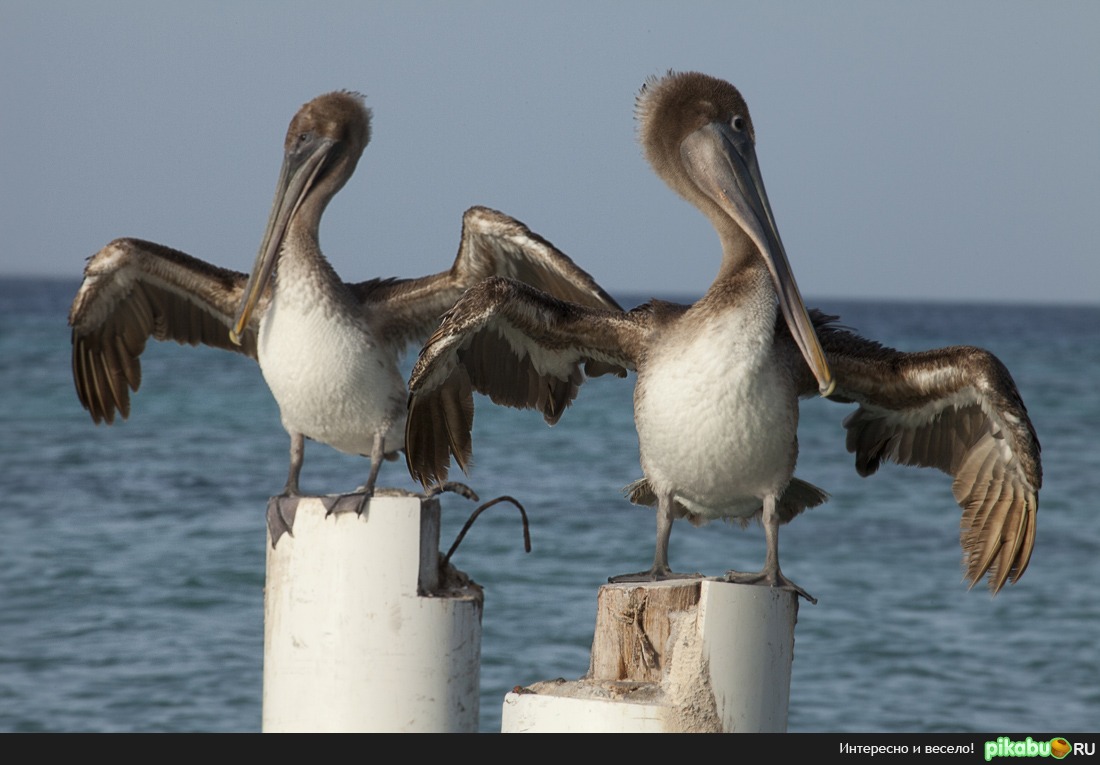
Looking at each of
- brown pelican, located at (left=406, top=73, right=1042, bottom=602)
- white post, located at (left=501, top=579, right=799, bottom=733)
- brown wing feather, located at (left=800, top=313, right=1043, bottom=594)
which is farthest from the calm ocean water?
white post, located at (left=501, top=579, right=799, bottom=733)

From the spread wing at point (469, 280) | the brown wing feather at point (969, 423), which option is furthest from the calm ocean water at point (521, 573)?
the brown wing feather at point (969, 423)

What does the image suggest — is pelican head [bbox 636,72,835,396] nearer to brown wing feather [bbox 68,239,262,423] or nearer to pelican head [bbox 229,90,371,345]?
pelican head [bbox 229,90,371,345]

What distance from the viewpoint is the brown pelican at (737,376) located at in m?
4.09

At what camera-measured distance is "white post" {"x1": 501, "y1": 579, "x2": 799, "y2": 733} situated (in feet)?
10.7

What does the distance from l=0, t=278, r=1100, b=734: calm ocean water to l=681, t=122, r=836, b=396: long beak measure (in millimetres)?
4577

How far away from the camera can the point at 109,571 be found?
11.9m
